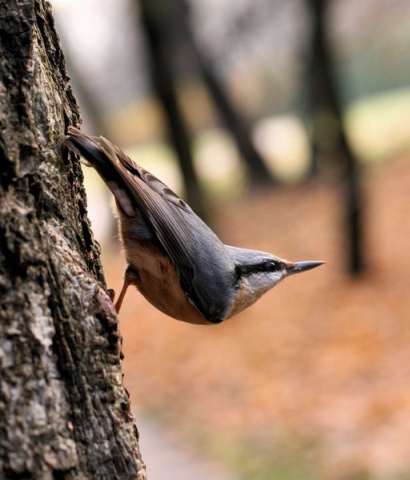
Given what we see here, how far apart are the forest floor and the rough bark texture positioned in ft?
14.9

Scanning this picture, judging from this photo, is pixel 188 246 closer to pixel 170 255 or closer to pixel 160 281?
pixel 170 255

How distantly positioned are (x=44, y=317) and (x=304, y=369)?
682 cm

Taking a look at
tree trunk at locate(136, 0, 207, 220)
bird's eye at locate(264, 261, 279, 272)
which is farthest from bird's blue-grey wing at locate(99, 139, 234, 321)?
tree trunk at locate(136, 0, 207, 220)

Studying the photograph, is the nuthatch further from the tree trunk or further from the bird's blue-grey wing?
the tree trunk

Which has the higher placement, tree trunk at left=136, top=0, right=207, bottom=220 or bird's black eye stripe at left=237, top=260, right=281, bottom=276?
tree trunk at left=136, top=0, right=207, bottom=220

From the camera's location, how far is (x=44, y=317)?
85.0 inches

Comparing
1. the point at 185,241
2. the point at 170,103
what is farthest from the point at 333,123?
the point at 185,241

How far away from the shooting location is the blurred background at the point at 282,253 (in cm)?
735

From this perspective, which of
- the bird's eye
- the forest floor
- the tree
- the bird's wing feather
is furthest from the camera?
the tree

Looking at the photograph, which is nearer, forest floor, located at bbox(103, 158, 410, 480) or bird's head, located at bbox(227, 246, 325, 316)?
bird's head, located at bbox(227, 246, 325, 316)

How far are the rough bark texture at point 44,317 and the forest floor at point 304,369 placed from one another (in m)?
4.55

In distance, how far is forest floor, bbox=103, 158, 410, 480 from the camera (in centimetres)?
695

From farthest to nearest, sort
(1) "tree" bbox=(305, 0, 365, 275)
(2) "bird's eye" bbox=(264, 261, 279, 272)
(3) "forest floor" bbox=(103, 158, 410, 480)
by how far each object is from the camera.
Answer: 1. (1) "tree" bbox=(305, 0, 365, 275)
2. (3) "forest floor" bbox=(103, 158, 410, 480)
3. (2) "bird's eye" bbox=(264, 261, 279, 272)

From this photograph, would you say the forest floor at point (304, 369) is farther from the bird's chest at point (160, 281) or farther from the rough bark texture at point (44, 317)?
the rough bark texture at point (44, 317)
